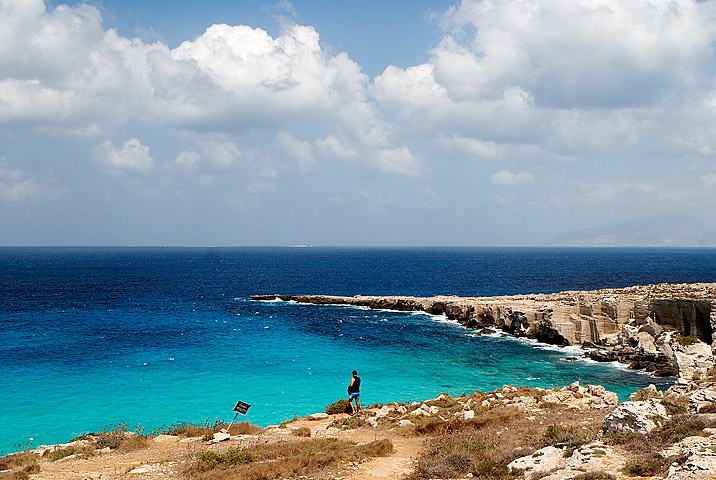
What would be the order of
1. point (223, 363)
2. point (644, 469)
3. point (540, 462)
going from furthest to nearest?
point (223, 363) < point (540, 462) < point (644, 469)

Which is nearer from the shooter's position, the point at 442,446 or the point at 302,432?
the point at 442,446

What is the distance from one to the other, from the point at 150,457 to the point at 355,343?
103 ft

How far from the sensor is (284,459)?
13141 mm

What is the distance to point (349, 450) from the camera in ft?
46.4

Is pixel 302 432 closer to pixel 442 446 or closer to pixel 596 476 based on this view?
pixel 442 446

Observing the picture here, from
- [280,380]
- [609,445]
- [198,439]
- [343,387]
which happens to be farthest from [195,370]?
[609,445]

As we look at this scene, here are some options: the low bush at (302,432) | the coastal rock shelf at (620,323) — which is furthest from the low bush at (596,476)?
the coastal rock shelf at (620,323)

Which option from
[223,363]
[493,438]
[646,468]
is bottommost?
[223,363]

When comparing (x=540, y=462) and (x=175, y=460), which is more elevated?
(x=540, y=462)

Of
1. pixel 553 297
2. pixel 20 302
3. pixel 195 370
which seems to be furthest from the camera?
pixel 20 302

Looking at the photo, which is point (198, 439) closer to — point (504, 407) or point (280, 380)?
point (504, 407)

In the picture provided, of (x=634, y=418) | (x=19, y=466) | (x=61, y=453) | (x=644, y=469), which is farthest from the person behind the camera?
(x=61, y=453)

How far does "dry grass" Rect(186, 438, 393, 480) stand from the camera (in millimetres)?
12000

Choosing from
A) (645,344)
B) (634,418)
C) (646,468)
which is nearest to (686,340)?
(645,344)
